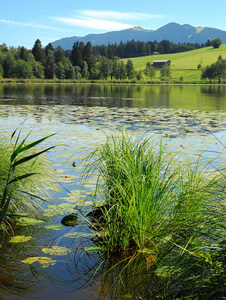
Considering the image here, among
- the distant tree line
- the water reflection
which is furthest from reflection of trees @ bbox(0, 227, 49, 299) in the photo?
the distant tree line

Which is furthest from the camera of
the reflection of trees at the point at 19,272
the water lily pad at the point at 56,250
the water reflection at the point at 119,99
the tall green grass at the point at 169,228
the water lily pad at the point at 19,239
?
the water reflection at the point at 119,99

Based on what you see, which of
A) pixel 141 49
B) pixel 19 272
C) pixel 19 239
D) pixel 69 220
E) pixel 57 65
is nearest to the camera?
pixel 19 272

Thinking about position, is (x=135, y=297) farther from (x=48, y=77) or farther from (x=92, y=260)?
(x=48, y=77)

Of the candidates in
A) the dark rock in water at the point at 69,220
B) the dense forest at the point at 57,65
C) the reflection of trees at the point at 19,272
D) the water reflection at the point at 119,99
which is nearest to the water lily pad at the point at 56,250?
the reflection of trees at the point at 19,272

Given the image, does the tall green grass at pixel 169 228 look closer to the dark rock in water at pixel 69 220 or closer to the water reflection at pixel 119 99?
the dark rock in water at pixel 69 220

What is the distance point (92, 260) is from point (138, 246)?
0.46 metres

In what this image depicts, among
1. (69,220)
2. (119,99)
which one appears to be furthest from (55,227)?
(119,99)

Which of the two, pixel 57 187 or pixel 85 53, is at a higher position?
pixel 85 53

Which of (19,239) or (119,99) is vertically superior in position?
(119,99)

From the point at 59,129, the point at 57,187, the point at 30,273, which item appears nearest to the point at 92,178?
the point at 57,187

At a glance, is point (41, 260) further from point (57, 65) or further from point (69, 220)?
point (57, 65)

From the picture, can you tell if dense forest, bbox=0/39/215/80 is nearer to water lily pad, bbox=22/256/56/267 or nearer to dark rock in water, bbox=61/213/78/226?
dark rock in water, bbox=61/213/78/226

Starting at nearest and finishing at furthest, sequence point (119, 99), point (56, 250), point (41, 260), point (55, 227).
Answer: point (41, 260) → point (56, 250) → point (55, 227) → point (119, 99)

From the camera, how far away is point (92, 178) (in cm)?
515
